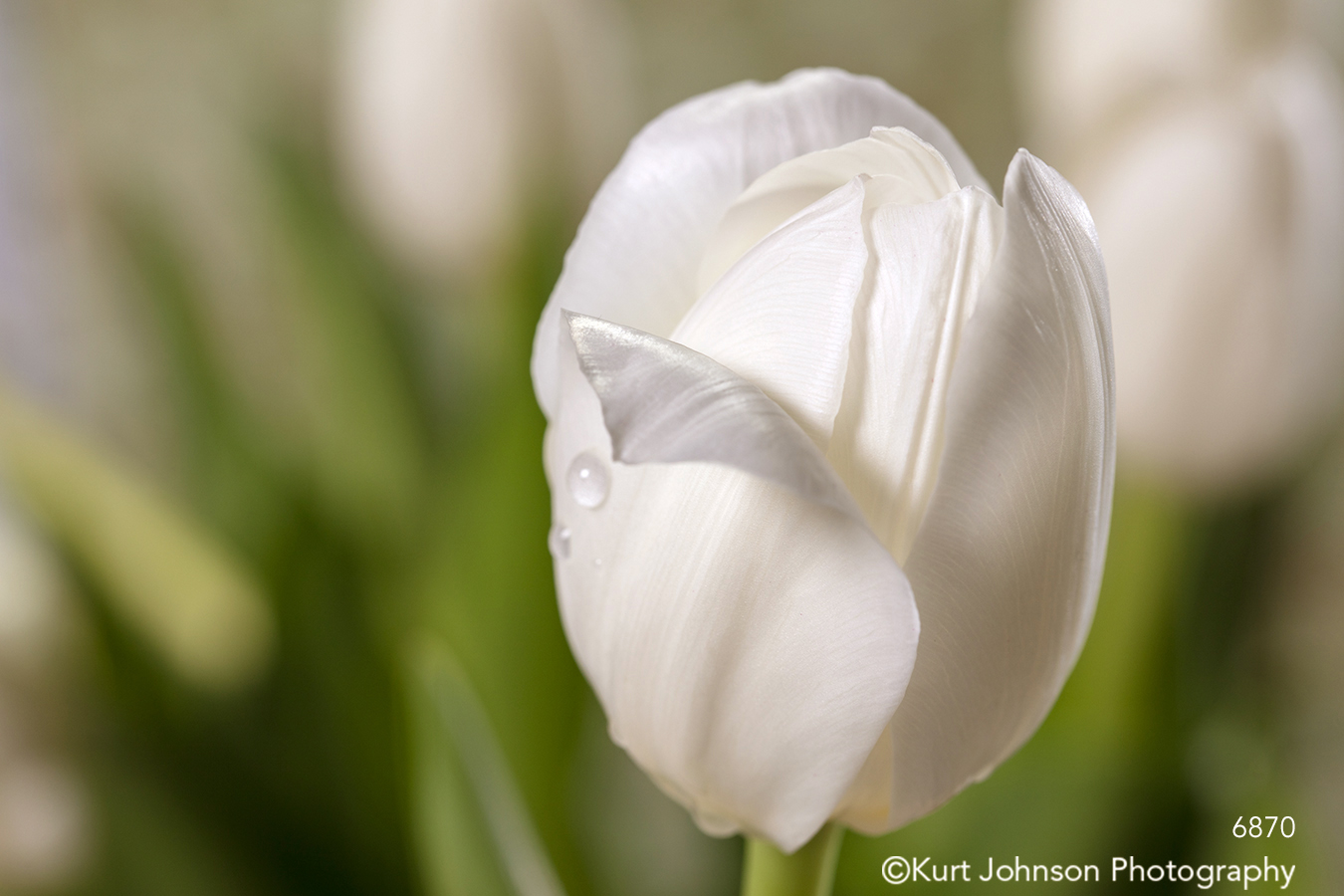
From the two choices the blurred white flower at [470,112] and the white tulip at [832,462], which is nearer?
the white tulip at [832,462]

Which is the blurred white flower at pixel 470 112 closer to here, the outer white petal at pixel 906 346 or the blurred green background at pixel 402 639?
the blurred green background at pixel 402 639

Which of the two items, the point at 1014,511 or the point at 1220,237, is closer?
the point at 1014,511

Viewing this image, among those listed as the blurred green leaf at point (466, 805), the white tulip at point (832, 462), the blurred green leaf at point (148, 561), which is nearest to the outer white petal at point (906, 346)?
the white tulip at point (832, 462)

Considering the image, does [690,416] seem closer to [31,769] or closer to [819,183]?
[819,183]

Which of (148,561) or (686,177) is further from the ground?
(686,177)

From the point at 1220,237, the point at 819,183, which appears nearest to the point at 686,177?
the point at 819,183

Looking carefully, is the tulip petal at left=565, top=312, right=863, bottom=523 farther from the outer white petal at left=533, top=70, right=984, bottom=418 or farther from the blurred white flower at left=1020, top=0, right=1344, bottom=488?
the blurred white flower at left=1020, top=0, right=1344, bottom=488

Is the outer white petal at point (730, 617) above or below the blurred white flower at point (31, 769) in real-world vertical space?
above

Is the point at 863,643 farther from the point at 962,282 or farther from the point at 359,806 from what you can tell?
the point at 359,806
